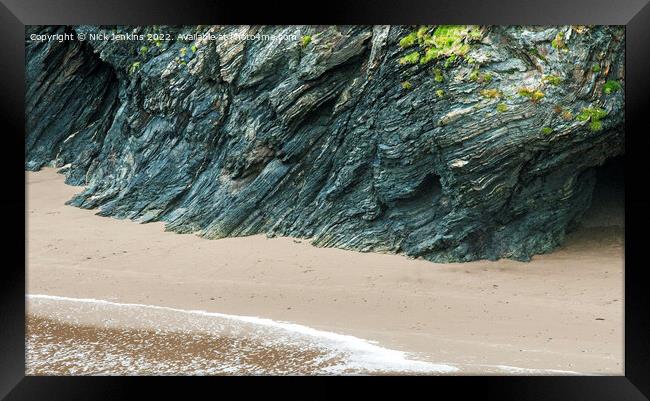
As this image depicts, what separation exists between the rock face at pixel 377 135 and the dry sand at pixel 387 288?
55 cm

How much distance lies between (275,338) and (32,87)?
14254mm

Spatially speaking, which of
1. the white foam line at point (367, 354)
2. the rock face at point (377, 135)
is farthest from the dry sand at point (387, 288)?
the rock face at point (377, 135)

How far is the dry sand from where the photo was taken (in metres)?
6.36

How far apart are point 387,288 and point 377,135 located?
3137mm

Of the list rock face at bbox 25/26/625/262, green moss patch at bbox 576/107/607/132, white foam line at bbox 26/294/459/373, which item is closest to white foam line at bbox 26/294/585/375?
white foam line at bbox 26/294/459/373

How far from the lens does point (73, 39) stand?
1658 cm

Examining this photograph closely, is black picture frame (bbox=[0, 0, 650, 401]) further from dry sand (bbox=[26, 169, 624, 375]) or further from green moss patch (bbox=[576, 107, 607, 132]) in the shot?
green moss patch (bbox=[576, 107, 607, 132])

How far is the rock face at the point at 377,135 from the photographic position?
28.8 feet

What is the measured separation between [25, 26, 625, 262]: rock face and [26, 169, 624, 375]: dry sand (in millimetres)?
554

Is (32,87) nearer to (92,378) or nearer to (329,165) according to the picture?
(329,165)
